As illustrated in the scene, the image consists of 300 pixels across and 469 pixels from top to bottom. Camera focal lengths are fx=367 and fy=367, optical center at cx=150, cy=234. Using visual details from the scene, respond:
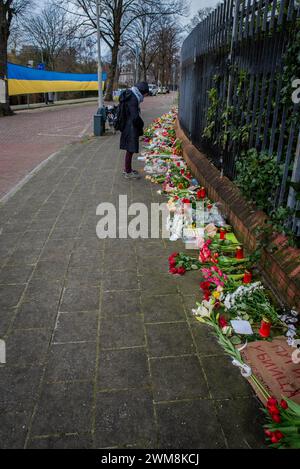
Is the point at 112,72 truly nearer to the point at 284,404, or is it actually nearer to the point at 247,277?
the point at 247,277

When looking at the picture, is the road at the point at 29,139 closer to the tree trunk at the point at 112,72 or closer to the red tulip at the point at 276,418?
the red tulip at the point at 276,418

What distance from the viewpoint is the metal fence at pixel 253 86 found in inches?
130

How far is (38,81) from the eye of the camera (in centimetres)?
2805

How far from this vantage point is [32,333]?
3016mm

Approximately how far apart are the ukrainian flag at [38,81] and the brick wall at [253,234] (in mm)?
22044

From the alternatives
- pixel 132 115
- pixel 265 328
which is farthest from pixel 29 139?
pixel 265 328

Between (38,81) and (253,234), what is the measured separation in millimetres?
28467

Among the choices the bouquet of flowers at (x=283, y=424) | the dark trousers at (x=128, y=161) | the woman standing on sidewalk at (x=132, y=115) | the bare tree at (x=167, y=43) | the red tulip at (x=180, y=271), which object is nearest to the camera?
the bouquet of flowers at (x=283, y=424)

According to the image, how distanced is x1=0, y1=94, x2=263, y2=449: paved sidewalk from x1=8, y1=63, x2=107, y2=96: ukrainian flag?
912 inches

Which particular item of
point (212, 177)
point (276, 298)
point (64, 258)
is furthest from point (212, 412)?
point (212, 177)

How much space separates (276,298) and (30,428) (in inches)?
88.9

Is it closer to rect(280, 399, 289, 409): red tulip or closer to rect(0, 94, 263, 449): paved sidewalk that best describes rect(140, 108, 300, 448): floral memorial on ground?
rect(280, 399, 289, 409): red tulip

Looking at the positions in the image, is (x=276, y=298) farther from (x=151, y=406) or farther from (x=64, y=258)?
(x=64, y=258)

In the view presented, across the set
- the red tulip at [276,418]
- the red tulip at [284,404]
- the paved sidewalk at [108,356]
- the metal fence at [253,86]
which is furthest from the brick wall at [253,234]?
the red tulip at [276,418]
